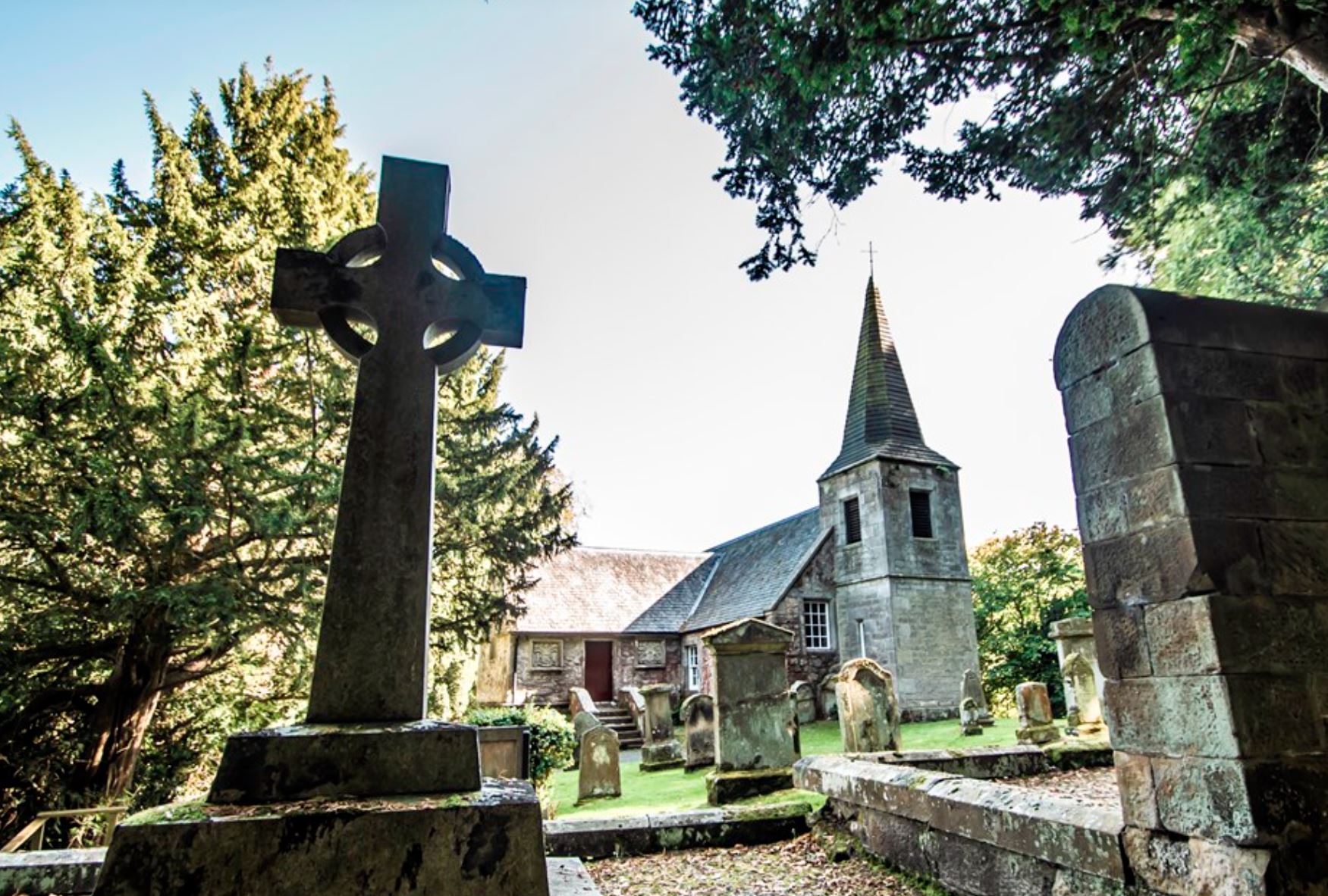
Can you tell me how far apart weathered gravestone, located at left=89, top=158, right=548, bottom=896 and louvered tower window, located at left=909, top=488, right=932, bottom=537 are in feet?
68.4

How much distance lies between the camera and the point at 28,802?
851 cm

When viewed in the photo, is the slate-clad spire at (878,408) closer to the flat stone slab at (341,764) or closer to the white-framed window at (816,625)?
the white-framed window at (816,625)

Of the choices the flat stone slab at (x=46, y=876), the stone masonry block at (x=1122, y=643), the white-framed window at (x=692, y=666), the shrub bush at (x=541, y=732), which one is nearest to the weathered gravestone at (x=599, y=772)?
the shrub bush at (x=541, y=732)

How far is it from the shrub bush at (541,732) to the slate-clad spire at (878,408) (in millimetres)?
12867

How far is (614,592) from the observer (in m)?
27.0

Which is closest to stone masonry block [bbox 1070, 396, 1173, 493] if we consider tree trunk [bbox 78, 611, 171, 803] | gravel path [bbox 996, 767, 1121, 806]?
gravel path [bbox 996, 767, 1121, 806]

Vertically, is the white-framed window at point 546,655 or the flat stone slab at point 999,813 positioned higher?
the white-framed window at point 546,655

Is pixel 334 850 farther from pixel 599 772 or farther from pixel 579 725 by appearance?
pixel 579 725

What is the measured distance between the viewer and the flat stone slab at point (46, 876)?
3.88 metres

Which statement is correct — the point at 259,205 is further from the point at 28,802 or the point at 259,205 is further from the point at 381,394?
the point at 381,394

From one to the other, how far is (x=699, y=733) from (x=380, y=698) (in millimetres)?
11014

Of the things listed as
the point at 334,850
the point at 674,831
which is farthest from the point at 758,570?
the point at 334,850

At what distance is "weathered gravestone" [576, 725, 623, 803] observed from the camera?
10.2 m

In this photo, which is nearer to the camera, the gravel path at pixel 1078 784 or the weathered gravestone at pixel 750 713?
the gravel path at pixel 1078 784
